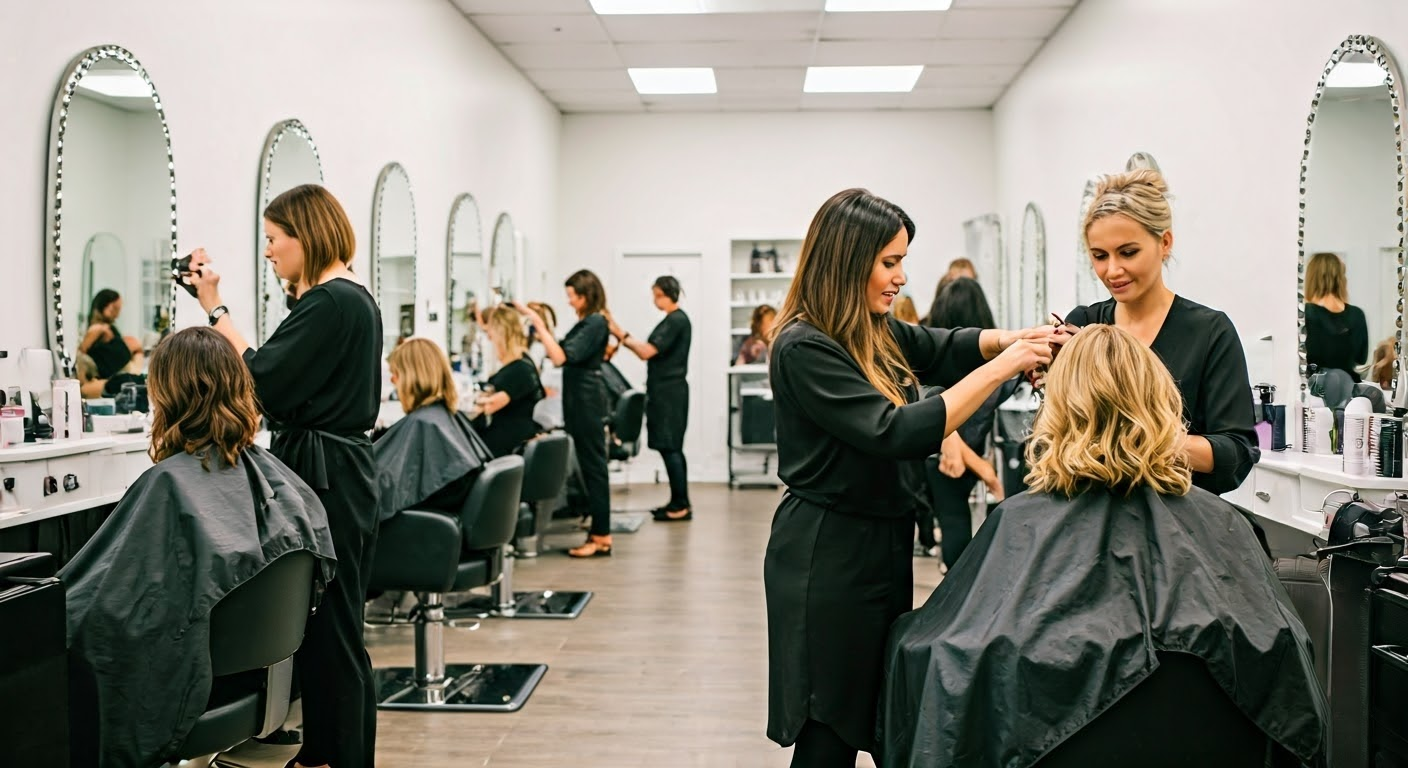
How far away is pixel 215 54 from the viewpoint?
11.3 ft

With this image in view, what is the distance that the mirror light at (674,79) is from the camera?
23.8 feet

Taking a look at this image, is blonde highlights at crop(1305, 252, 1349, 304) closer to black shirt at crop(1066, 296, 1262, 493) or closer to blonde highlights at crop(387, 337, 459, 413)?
black shirt at crop(1066, 296, 1262, 493)

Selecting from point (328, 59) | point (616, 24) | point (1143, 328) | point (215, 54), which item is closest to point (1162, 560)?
point (1143, 328)

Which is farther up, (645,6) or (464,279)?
(645,6)

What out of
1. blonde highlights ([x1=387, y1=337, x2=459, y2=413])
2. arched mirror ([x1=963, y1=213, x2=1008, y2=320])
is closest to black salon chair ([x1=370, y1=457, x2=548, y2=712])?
blonde highlights ([x1=387, y1=337, x2=459, y2=413])

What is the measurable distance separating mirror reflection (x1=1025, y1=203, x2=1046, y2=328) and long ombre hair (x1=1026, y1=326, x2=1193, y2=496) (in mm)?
5081

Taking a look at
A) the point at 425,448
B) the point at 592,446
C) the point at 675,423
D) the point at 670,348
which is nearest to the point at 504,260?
the point at 670,348

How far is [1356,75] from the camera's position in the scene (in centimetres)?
300

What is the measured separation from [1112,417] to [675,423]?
17.0 ft

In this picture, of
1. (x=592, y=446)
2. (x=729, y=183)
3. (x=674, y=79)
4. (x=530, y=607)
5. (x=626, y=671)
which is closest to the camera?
(x=626, y=671)

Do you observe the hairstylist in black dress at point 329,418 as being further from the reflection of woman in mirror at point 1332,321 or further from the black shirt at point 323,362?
the reflection of woman in mirror at point 1332,321

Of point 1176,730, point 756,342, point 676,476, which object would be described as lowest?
point 676,476

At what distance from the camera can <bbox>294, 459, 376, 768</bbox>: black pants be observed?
2400 millimetres

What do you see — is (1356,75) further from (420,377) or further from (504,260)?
(504,260)
